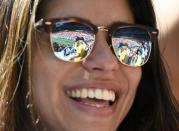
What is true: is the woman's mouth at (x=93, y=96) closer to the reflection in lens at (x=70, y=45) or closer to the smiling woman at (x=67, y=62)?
the smiling woman at (x=67, y=62)

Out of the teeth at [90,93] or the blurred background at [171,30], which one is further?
the blurred background at [171,30]

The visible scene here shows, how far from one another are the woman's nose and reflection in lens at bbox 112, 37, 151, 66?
4cm

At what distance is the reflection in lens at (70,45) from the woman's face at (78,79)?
0.03 meters

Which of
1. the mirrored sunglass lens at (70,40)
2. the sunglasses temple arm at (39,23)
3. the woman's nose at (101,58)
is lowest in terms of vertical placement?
the woman's nose at (101,58)

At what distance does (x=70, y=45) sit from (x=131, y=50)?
0.29m

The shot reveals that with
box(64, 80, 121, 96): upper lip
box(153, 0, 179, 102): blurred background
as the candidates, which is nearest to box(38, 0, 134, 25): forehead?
box(64, 80, 121, 96): upper lip

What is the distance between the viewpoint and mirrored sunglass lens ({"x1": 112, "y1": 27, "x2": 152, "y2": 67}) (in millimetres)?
1961

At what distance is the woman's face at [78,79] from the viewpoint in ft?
6.17

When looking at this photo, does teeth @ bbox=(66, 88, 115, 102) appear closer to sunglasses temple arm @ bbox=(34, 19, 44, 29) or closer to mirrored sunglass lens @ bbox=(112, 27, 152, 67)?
mirrored sunglass lens @ bbox=(112, 27, 152, 67)

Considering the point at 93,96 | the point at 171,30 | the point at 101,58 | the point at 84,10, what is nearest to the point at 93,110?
the point at 93,96

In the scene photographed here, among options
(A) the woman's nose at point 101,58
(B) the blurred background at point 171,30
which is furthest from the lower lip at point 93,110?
(B) the blurred background at point 171,30

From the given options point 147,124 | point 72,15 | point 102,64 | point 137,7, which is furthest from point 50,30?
point 147,124

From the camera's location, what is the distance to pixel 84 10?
76.1 inches

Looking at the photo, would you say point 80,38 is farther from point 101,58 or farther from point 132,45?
point 132,45
